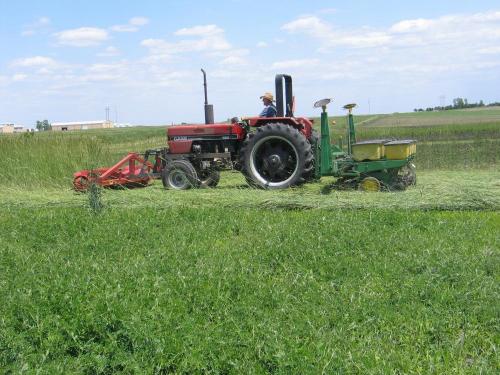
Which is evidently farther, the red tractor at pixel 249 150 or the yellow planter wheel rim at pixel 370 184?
the red tractor at pixel 249 150

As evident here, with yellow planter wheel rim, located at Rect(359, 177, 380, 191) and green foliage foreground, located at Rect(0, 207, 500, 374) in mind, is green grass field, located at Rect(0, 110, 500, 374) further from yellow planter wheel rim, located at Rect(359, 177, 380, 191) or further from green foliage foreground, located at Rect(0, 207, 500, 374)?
yellow planter wheel rim, located at Rect(359, 177, 380, 191)

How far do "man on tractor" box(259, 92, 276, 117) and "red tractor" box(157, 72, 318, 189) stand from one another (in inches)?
7.8

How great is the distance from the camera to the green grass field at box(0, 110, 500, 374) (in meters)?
3.55

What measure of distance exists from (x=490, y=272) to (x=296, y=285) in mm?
1632

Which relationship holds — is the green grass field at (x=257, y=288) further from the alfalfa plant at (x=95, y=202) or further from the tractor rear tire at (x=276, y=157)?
the tractor rear tire at (x=276, y=157)

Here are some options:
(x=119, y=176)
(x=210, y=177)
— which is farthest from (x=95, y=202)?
(x=210, y=177)

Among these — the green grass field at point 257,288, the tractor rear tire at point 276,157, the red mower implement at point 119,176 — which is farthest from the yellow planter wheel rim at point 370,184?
the red mower implement at point 119,176

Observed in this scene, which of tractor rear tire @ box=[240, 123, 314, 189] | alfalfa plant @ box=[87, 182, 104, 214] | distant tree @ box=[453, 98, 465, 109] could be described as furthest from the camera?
distant tree @ box=[453, 98, 465, 109]

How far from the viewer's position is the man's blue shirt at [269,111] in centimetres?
1070

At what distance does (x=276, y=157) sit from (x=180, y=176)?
1.85m

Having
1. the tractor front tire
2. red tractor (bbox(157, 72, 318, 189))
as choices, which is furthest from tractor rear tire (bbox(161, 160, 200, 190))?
the tractor front tire

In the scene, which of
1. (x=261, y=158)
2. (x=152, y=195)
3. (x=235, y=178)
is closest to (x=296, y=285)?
(x=152, y=195)

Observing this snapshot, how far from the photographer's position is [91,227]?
684 cm

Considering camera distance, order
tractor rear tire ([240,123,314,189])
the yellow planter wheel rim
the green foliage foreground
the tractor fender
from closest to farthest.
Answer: the green foliage foreground → the yellow planter wheel rim → tractor rear tire ([240,123,314,189]) → the tractor fender
